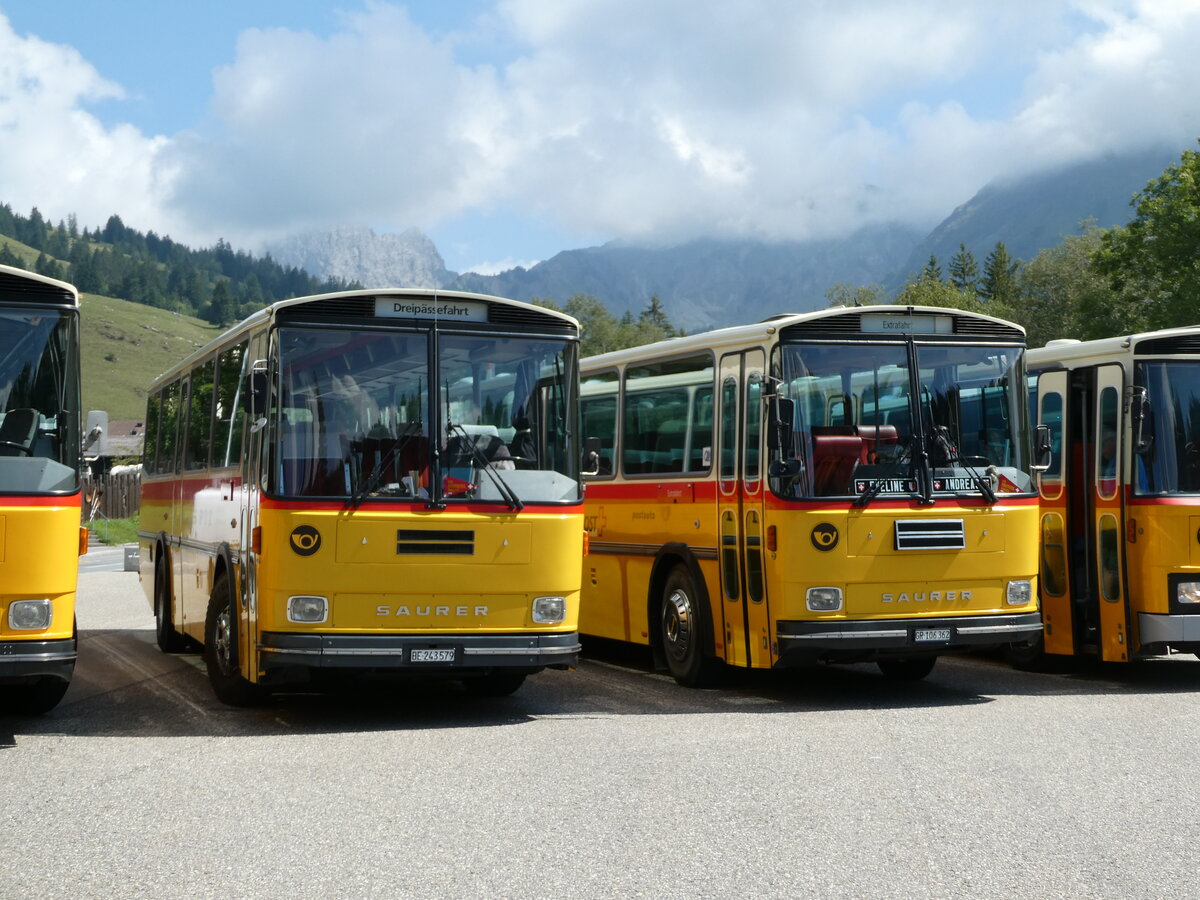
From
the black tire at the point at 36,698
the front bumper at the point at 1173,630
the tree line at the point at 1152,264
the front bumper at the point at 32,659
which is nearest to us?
the front bumper at the point at 32,659

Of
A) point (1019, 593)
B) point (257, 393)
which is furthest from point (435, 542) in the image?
point (1019, 593)

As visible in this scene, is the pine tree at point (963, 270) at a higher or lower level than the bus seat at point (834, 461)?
higher

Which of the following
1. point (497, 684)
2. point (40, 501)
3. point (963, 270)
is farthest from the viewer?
point (963, 270)

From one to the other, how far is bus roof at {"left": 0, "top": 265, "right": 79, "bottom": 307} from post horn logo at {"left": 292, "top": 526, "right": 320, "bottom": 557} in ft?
7.04

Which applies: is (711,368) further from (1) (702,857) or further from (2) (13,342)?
(1) (702,857)

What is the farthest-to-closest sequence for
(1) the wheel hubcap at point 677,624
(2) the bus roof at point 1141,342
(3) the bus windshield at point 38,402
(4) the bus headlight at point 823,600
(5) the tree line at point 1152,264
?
1. (5) the tree line at point 1152,264
2. (1) the wheel hubcap at point 677,624
3. (2) the bus roof at point 1141,342
4. (4) the bus headlight at point 823,600
5. (3) the bus windshield at point 38,402

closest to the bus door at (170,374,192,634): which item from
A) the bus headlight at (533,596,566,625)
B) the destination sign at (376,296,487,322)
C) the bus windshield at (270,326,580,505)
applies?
the bus windshield at (270,326,580,505)

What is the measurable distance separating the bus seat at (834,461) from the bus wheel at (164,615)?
25.2 feet

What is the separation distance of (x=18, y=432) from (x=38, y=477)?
1.16 ft

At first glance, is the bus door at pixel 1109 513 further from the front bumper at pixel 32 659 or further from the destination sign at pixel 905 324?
the front bumper at pixel 32 659

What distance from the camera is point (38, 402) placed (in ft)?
32.7

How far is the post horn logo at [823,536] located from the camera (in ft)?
39.0

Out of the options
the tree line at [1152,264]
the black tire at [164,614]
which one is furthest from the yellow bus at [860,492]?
the tree line at [1152,264]

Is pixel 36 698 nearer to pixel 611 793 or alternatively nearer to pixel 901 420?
pixel 611 793
